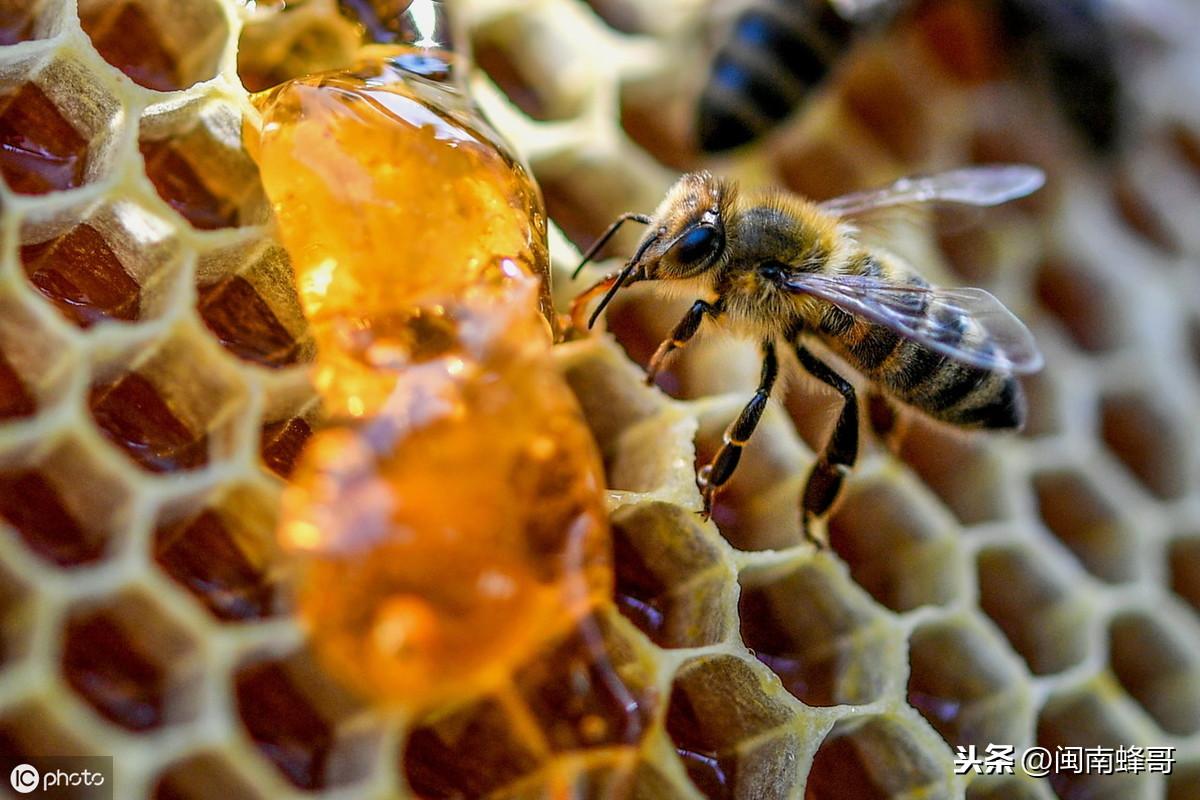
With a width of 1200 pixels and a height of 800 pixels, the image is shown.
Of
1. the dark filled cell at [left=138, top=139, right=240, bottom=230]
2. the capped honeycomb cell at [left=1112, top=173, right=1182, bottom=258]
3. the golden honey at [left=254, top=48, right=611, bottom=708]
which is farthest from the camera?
the capped honeycomb cell at [left=1112, top=173, right=1182, bottom=258]

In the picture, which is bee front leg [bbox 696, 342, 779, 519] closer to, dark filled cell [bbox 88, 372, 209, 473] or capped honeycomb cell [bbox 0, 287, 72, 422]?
dark filled cell [bbox 88, 372, 209, 473]

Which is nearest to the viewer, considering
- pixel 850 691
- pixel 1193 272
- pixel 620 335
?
pixel 850 691

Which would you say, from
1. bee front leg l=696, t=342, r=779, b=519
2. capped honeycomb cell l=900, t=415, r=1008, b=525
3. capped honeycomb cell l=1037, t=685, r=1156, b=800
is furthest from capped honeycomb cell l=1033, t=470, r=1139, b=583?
bee front leg l=696, t=342, r=779, b=519

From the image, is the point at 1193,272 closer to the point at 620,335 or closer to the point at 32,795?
the point at 620,335

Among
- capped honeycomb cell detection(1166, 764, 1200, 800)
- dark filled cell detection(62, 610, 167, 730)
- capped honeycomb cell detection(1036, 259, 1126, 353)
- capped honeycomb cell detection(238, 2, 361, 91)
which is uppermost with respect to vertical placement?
capped honeycomb cell detection(238, 2, 361, 91)

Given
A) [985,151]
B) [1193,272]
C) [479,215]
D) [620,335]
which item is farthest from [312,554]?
[1193,272]

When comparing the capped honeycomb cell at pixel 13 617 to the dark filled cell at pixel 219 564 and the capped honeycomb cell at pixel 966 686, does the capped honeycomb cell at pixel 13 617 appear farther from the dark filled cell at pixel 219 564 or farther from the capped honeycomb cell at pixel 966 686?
the capped honeycomb cell at pixel 966 686

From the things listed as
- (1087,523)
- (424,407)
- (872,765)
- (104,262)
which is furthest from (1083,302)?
(104,262)
